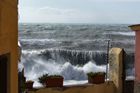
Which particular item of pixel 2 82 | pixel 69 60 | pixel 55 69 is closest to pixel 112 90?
pixel 2 82

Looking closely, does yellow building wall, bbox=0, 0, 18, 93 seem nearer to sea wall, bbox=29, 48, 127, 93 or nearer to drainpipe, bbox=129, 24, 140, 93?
drainpipe, bbox=129, 24, 140, 93

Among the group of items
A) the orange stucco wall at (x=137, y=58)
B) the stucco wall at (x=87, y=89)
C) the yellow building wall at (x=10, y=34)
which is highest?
the yellow building wall at (x=10, y=34)

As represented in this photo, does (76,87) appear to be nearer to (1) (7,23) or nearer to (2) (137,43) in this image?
(2) (137,43)

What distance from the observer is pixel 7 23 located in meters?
4.16

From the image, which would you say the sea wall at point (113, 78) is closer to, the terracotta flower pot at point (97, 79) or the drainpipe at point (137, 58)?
the terracotta flower pot at point (97, 79)

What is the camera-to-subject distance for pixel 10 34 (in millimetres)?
4398

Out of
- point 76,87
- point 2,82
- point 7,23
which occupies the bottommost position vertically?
point 76,87

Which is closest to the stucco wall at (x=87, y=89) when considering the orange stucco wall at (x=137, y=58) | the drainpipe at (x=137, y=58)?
the drainpipe at (x=137, y=58)

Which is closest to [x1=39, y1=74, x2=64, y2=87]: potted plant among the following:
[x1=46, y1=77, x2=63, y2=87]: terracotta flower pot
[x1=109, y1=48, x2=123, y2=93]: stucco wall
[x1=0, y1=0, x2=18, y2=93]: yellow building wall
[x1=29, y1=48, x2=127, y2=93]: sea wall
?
[x1=46, y1=77, x2=63, y2=87]: terracotta flower pot

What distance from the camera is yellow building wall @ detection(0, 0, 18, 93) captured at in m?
3.90

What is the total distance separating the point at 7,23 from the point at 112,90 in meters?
5.98

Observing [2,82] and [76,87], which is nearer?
[2,82]

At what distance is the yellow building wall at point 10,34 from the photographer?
12.8 ft

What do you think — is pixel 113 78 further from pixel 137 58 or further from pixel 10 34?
pixel 10 34
